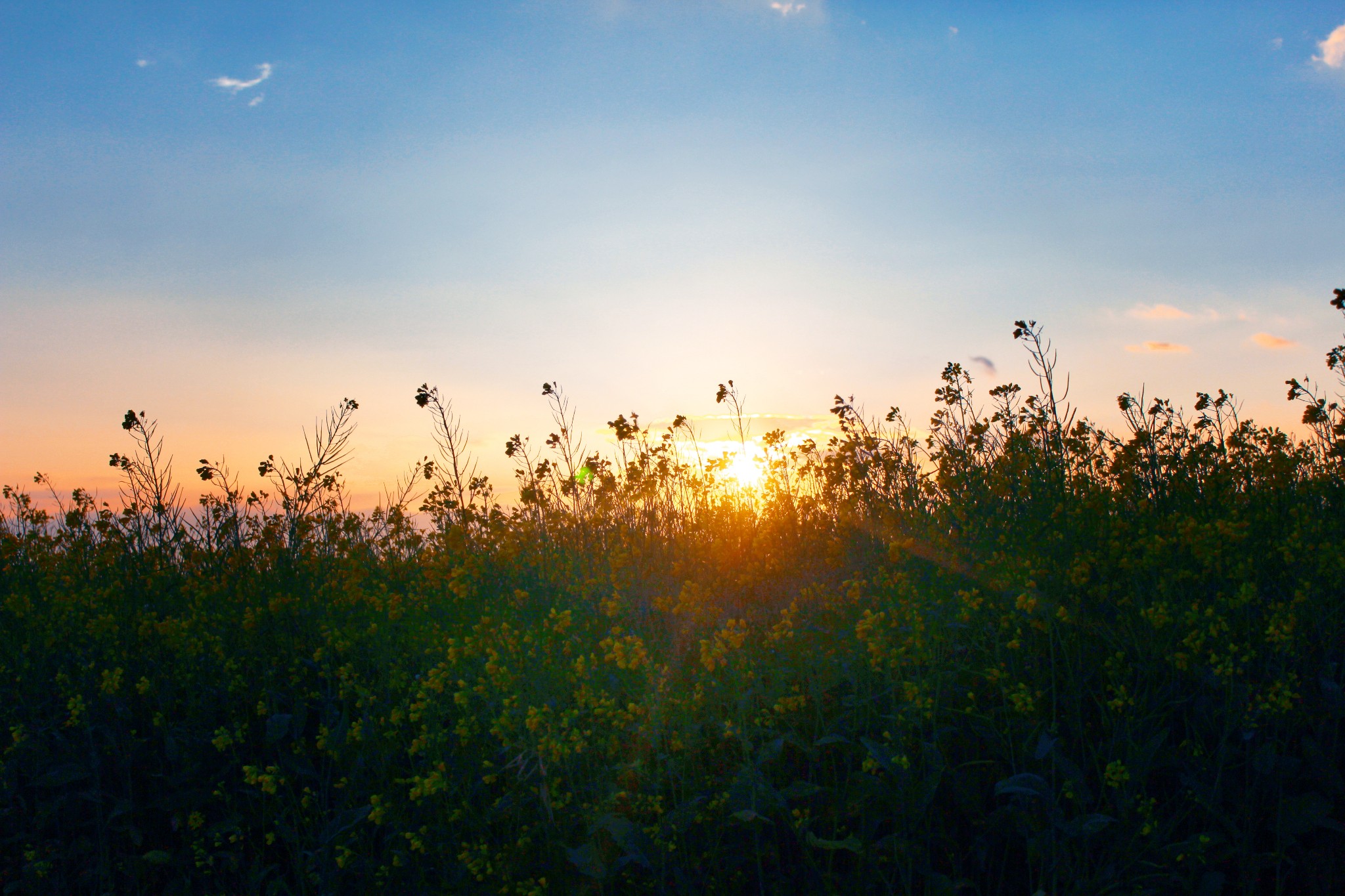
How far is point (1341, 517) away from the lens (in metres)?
3.60

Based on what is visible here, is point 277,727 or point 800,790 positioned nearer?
point 800,790

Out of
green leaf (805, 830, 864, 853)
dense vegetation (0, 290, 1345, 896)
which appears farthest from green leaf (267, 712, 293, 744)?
green leaf (805, 830, 864, 853)

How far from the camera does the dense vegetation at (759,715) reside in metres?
2.21

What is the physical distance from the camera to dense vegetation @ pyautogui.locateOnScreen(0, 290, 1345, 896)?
7.25 feet

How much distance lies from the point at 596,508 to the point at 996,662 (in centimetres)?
411

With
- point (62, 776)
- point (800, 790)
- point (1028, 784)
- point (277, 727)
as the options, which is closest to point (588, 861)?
point (800, 790)

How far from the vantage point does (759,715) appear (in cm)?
270

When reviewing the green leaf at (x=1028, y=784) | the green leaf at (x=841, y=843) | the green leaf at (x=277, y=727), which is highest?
the green leaf at (x=277, y=727)

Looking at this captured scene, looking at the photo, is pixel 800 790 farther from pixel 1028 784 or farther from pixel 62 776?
pixel 62 776

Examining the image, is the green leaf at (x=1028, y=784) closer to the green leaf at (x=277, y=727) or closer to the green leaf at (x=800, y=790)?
the green leaf at (x=800, y=790)

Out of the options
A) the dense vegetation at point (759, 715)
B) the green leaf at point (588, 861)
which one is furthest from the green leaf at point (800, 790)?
the green leaf at point (588, 861)

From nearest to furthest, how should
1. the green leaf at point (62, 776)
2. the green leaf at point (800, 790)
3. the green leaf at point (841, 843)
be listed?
the green leaf at point (841, 843) → the green leaf at point (800, 790) → the green leaf at point (62, 776)

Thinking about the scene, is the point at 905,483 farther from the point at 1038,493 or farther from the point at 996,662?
the point at 996,662

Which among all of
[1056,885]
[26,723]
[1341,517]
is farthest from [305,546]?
[1341,517]
